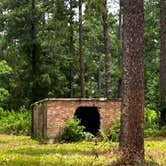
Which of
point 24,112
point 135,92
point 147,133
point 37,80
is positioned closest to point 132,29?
point 135,92

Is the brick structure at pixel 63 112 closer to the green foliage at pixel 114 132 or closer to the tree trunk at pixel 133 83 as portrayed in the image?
the green foliage at pixel 114 132

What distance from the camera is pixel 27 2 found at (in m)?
56.6

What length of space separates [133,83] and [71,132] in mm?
12879

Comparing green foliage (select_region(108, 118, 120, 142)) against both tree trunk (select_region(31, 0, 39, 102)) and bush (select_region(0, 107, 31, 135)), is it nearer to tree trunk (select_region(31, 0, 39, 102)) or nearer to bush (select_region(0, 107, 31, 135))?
bush (select_region(0, 107, 31, 135))

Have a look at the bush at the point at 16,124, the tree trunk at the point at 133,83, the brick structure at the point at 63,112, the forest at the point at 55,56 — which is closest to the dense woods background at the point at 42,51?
the forest at the point at 55,56

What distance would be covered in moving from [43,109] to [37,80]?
24212 millimetres

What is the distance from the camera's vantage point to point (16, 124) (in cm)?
3988

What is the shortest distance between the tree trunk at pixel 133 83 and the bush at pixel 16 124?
23.0m

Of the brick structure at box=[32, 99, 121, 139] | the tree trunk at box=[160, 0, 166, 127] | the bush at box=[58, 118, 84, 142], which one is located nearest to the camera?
the bush at box=[58, 118, 84, 142]

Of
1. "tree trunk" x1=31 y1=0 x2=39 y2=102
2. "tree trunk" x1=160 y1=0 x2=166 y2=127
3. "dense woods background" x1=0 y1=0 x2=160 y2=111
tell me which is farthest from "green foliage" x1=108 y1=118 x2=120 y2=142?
"tree trunk" x1=31 y1=0 x2=39 y2=102

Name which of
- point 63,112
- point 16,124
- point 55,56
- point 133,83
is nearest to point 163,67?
point 63,112

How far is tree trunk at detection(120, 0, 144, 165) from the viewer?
13867 millimetres

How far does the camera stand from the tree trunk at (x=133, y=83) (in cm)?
1387

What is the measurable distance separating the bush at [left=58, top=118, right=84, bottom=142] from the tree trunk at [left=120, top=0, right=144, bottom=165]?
12.3 m
